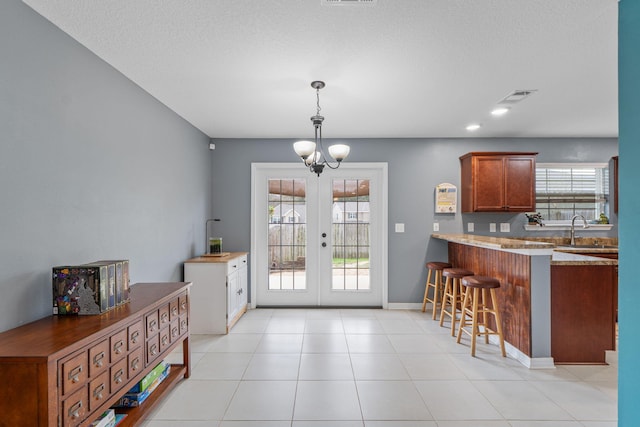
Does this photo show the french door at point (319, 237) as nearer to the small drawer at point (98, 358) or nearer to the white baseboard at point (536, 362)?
the white baseboard at point (536, 362)

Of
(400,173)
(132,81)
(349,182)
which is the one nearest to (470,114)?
(400,173)

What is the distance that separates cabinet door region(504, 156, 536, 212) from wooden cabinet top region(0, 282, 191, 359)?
4.29 m

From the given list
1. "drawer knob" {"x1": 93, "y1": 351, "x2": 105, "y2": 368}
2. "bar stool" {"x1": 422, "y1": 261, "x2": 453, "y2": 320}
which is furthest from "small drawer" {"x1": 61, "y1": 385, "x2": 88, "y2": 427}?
"bar stool" {"x1": 422, "y1": 261, "x2": 453, "y2": 320}

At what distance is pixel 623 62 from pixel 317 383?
2822 mm

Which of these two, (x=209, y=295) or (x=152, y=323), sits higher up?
(x=152, y=323)

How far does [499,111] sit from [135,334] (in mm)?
3879

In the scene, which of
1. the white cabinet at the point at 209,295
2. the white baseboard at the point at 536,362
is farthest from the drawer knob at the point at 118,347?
the white baseboard at the point at 536,362

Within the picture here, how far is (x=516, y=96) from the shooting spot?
10.2ft

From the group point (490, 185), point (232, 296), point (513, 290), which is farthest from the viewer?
point (490, 185)

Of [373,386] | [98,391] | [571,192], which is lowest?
[373,386]

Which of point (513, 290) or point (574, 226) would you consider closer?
point (513, 290)

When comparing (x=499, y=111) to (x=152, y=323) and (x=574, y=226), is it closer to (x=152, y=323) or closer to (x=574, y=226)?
(x=574, y=226)

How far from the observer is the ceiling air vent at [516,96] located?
2986 millimetres

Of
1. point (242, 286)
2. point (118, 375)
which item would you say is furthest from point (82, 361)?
point (242, 286)
